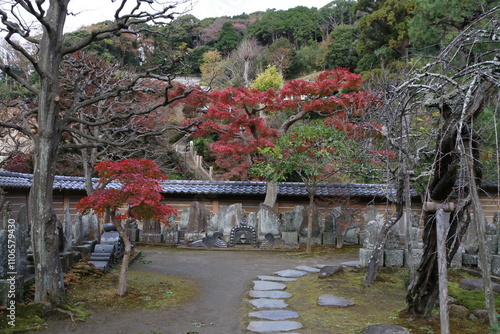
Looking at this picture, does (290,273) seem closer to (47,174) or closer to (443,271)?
(443,271)

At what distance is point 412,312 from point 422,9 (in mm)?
8416

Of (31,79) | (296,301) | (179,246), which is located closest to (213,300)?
(296,301)

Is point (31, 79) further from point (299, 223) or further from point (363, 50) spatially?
point (363, 50)

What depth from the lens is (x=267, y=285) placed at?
866 cm

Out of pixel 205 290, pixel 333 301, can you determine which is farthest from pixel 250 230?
pixel 333 301

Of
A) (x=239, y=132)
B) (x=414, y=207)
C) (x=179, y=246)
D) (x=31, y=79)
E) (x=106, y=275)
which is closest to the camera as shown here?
(x=106, y=275)

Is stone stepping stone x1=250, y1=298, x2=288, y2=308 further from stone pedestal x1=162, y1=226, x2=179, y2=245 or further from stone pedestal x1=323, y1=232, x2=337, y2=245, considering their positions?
stone pedestal x1=162, y1=226, x2=179, y2=245

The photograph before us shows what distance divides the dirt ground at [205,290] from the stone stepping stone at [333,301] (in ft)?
4.78

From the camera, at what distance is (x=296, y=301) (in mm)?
7461

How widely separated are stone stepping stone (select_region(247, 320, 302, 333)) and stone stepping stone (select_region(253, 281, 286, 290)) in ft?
7.42

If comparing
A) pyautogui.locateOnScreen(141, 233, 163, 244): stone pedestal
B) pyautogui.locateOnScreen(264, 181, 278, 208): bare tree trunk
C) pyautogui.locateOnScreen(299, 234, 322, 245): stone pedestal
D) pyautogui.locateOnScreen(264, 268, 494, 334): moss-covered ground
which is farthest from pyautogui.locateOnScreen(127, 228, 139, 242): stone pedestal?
pyautogui.locateOnScreen(264, 268, 494, 334): moss-covered ground

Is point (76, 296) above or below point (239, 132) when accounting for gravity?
below

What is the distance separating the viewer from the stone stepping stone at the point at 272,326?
5.78 meters

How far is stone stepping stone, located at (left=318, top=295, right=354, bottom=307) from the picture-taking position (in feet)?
23.3
